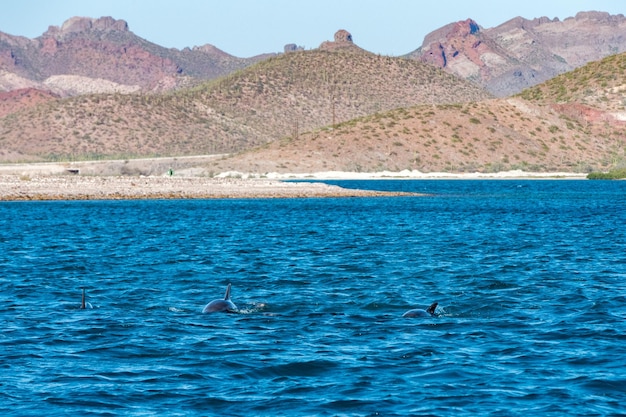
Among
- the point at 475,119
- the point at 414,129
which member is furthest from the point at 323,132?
the point at 475,119

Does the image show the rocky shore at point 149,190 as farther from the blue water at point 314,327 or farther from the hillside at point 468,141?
the blue water at point 314,327

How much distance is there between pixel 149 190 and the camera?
297ft

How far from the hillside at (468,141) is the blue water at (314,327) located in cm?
9409

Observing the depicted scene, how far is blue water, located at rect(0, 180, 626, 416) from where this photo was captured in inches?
608

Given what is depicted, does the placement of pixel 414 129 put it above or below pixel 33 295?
above

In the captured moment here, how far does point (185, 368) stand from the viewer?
56.9 ft

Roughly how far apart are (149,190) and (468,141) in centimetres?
7200

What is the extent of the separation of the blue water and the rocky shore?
37.4 m

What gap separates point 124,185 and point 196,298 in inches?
2728

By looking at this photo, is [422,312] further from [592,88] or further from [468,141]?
[592,88]

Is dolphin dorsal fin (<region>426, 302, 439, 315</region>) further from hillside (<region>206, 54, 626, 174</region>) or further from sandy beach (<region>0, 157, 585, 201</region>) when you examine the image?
hillside (<region>206, 54, 626, 174</region>)

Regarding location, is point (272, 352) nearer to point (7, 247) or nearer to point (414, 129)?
point (7, 247)

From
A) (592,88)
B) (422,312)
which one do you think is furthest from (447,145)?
(422,312)

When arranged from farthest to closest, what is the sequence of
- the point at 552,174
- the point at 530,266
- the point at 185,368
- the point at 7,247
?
the point at 552,174
the point at 7,247
the point at 530,266
the point at 185,368
